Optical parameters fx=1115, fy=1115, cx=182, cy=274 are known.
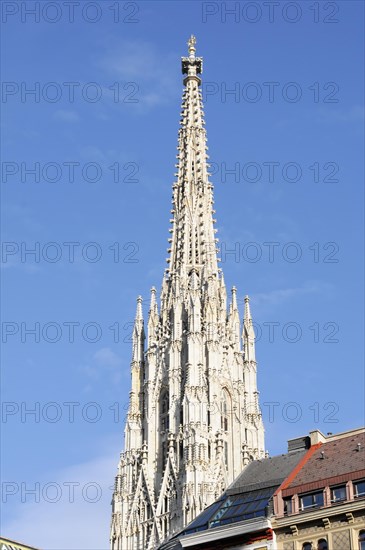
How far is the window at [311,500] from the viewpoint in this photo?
43.5 meters

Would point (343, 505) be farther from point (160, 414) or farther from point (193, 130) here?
point (193, 130)

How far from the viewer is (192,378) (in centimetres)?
9356

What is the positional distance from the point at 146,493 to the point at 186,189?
32528mm

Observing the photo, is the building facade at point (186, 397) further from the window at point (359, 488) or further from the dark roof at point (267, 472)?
the window at point (359, 488)

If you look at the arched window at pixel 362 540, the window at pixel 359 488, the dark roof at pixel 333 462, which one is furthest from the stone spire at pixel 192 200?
the arched window at pixel 362 540

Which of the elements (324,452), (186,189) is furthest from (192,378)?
(324,452)

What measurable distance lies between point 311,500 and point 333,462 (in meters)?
3.41

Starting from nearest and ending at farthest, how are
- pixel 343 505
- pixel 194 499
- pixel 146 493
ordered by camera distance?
pixel 343 505 < pixel 194 499 < pixel 146 493

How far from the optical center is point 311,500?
43875mm

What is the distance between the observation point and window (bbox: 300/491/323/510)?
4353cm

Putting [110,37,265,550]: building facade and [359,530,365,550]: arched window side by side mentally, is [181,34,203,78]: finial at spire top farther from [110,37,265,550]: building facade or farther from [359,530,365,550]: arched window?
[359,530,365,550]: arched window

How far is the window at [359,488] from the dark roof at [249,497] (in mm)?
4144

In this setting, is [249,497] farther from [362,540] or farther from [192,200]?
[192,200]

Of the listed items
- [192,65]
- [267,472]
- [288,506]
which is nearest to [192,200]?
[192,65]
